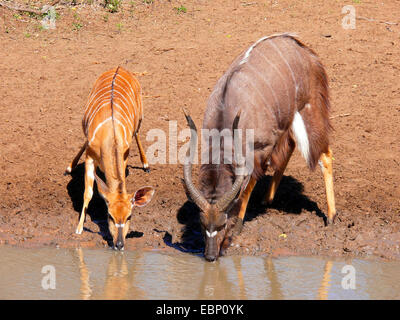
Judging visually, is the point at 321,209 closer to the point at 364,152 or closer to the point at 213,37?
the point at 364,152

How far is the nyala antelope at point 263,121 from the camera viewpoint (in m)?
5.95

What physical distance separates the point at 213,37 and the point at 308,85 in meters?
4.04

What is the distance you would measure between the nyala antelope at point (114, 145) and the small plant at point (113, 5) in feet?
12.8

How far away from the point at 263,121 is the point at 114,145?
142cm

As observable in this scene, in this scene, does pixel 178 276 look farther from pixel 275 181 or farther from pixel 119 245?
pixel 275 181

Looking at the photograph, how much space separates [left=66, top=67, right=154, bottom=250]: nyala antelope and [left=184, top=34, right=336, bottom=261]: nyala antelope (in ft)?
2.61

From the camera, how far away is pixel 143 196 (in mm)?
6648

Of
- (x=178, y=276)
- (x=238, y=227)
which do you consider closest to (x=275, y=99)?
(x=238, y=227)

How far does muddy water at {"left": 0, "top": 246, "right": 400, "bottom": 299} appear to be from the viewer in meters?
5.74

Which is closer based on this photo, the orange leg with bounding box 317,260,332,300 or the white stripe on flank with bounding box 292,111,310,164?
the orange leg with bounding box 317,260,332,300

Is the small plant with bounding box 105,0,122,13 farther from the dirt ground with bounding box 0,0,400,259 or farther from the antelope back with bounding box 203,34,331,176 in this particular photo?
the antelope back with bounding box 203,34,331,176

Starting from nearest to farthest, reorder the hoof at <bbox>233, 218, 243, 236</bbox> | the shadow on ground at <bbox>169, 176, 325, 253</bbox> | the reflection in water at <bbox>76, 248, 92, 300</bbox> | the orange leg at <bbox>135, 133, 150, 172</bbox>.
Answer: the reflection in water at <bbox>76, 248, 92, 300</bbox> → the hoof at <bbox>233, 218, 243, 236</bbox> → the shadow on ground at <bbox>169, 176, 325, 253</bbox> → the orange leg at <bbox>135, 133, 150, 172</bbox>

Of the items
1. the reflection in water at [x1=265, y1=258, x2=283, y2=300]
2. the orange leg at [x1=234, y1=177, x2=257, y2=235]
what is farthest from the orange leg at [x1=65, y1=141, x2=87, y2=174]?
the reflection in water at [x1=265, y1=258, x2=283, y2=300]
